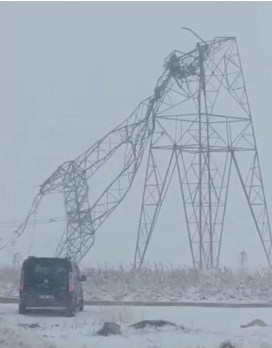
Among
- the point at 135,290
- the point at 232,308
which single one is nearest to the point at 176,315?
the point at 232,308

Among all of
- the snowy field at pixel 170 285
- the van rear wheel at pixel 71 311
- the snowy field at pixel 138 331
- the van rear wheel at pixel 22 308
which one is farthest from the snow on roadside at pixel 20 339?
the snowy field at pixel 170 285

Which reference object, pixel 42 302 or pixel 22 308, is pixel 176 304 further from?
pixel 22 308

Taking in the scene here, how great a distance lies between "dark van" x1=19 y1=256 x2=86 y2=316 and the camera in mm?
22438

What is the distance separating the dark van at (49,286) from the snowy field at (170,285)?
3.68 metres

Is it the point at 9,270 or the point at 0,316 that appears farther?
the point at 9,270

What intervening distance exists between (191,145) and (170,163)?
929 mm

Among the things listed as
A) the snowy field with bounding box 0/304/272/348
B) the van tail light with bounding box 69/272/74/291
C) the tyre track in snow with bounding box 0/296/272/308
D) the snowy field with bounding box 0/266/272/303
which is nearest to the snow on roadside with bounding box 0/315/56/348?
the snowy field with bounding box 0/304/272/348

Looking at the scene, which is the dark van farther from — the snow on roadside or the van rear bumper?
the snow on roadside

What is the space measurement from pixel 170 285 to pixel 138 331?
995 cm

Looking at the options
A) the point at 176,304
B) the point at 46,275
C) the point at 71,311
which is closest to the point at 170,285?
the point at 176,304

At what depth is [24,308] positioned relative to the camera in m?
22.5

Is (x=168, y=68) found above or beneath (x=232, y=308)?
above

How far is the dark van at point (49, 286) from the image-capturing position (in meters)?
22.4

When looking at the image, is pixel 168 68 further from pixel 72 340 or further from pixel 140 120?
pixel 72 340
